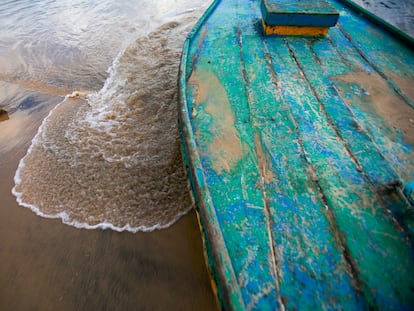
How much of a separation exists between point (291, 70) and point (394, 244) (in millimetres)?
1787

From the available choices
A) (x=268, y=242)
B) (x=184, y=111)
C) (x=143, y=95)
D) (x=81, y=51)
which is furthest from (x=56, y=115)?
(x=268, y=242)

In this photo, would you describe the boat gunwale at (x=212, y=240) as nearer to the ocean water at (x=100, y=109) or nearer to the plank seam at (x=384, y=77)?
the ocean water at (x=100, y=109)

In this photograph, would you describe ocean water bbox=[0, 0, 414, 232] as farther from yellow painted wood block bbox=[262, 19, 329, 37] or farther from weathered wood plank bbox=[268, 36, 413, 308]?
yellow painted wood block bbox=[262, 19, 329, 37]

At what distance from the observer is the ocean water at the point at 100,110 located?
96.3 inches

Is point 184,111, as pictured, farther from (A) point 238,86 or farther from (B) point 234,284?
(B) point 234,284

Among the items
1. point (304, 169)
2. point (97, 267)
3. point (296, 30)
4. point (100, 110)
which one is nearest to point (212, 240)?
point (304, 169)

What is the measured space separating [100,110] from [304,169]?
129 inches

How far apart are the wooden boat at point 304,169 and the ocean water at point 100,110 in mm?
1079

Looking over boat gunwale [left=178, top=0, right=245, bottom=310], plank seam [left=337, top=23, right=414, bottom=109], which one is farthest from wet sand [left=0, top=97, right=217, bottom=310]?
plank seam [left=337, top=23, right=414, bottom=109]

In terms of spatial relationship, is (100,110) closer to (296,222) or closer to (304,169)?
(304,169)

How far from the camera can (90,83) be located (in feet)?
14.1

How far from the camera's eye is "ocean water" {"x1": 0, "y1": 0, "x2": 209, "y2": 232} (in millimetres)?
2445

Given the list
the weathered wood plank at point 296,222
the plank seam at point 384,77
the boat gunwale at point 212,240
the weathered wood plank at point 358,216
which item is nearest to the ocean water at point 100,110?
the boat gunwale at point 212,240

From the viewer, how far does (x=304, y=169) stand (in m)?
1.45
